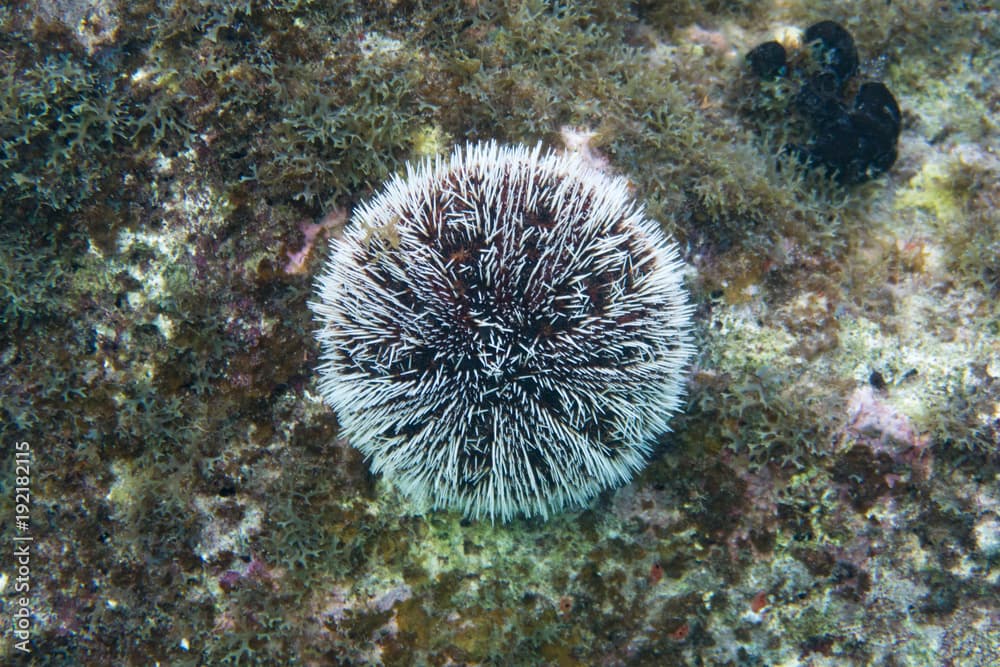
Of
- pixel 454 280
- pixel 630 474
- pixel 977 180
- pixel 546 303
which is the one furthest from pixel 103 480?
pixel 977 180

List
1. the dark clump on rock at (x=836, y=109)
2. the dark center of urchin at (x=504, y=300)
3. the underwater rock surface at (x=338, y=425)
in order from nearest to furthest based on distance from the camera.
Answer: the dark center of urchin at (x=504, y=300)
the underwater rock surface at (x=338, y=425)
the dark clump on rock at (x=836, y=109)

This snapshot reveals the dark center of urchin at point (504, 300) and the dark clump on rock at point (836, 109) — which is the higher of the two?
the dark clump on rock at point (836, 109)

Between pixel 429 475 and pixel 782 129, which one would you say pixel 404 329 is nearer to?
pixel 429 475

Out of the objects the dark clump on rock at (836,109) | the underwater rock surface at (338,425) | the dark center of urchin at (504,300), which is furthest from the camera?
the dark clump on rock at (836,109)

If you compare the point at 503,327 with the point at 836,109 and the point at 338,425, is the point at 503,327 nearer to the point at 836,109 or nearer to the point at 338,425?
the point at 338,425

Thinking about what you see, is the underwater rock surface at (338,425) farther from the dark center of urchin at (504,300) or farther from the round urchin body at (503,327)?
the dark center of urchin at (504,300)

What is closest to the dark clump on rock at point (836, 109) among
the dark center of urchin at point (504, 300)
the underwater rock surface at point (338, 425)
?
the underwater rock surface at point (338, 425)

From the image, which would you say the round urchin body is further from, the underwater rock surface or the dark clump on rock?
the dark clump on rock

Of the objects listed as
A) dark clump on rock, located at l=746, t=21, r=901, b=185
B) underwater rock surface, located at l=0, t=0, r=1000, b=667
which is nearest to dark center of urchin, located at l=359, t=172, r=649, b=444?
underwater rock surface, located at l=0, t=0, r=1000, b=667
